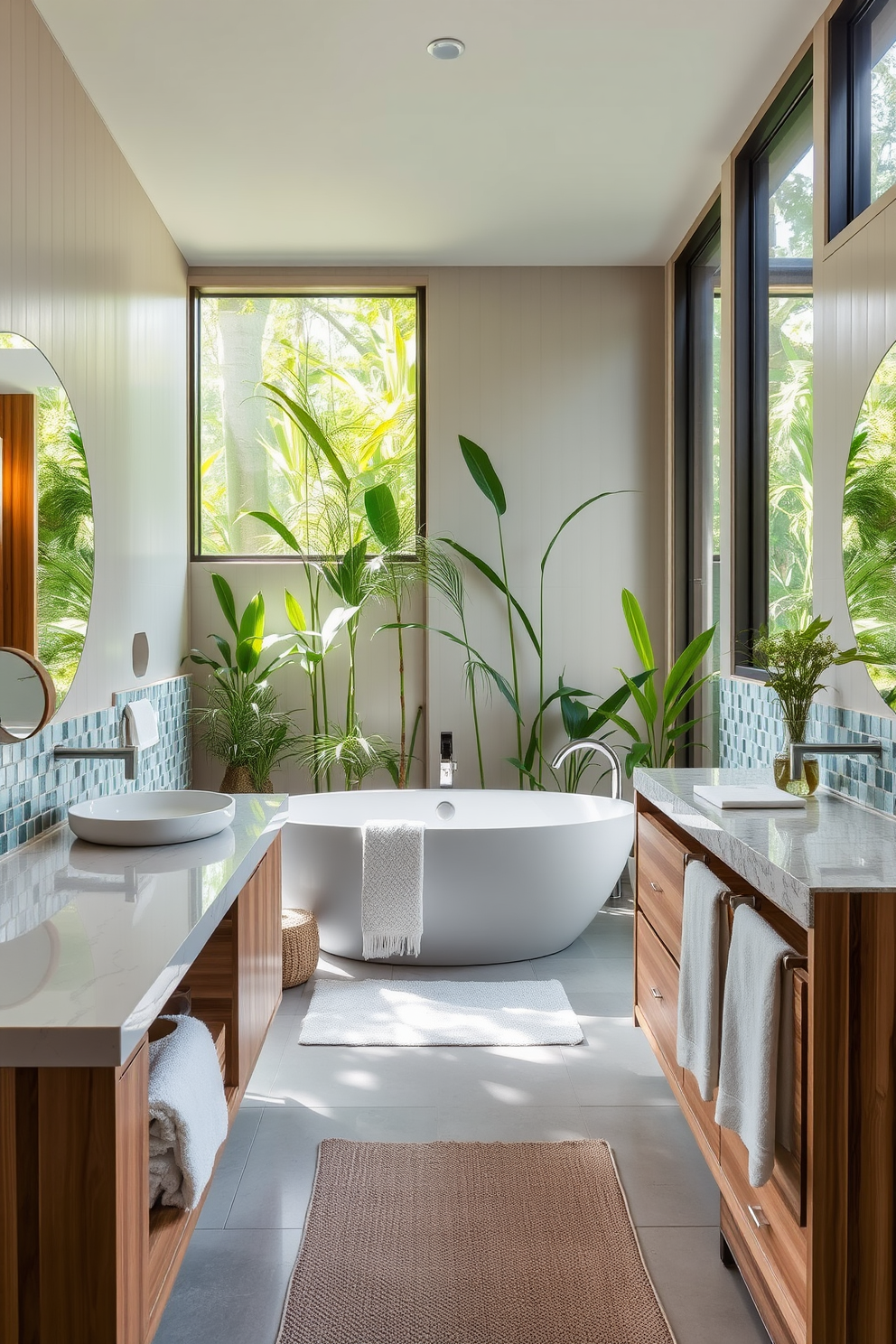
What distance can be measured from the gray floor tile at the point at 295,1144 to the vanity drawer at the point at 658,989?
2.00 feet

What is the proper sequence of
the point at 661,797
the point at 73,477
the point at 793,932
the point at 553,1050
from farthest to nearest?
the point at 553,1050, the point at 73,477, the point at 661,797, the point at 793,932

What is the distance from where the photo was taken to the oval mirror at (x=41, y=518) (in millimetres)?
2291

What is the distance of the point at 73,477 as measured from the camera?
2.77 meters

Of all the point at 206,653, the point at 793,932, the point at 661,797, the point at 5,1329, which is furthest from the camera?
the point at 206,653

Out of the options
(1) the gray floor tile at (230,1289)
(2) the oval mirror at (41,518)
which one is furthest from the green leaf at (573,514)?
(1) the gray floor tile at (230,1289)

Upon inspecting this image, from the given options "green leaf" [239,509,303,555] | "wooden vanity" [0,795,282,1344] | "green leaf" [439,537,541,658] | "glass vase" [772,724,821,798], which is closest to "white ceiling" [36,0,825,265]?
"green leaf" [239,509,303,555]

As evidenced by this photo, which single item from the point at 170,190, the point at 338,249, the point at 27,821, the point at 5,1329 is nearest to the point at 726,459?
the point at 338,249

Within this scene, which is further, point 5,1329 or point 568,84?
point 568,84

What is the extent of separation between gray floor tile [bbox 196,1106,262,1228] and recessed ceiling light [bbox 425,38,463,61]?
276 centimetres

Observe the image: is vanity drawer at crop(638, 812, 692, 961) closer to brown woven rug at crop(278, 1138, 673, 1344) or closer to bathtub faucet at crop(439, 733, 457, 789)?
brown woven rug at crop(278, 1138, 673, 1344)

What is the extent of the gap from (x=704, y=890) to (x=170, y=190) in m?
3.18

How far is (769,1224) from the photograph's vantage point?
170cm

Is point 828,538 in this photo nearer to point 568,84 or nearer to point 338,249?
point 568,84

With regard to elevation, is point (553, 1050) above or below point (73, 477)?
below
